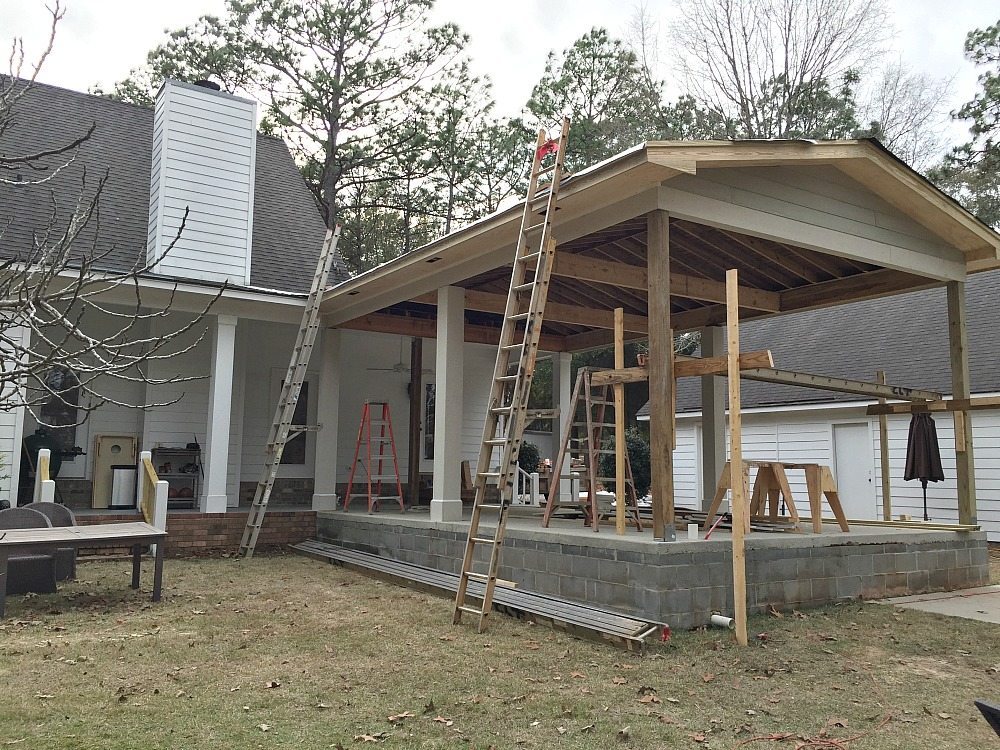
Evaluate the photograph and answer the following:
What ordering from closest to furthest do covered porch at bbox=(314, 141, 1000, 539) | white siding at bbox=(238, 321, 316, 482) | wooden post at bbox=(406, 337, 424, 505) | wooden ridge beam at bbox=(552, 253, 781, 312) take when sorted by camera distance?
1. covered porch at bbox=(314, 141, 1000, 539)
2. wooden ridge beam at bbox=(552, 253, 781, 312)
3. wooden post at bbox=(406, 337, 424, 505)
4. white siding at bbox=(238, 321, 316, 482)

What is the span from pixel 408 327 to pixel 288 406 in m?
2.47

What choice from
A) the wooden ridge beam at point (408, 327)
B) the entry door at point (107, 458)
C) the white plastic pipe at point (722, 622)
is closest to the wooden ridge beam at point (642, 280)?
the white plastic pipe at point (722, 622)

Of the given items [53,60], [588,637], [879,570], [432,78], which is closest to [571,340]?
[879,570]

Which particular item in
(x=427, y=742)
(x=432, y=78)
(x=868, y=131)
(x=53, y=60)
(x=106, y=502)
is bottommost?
(x=427, y=742)

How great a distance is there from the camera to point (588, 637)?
607cm

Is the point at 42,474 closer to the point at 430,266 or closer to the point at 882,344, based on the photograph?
the point at 430,266

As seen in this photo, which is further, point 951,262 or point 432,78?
point 432,78

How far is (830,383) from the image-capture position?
317 inches

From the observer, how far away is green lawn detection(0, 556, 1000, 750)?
404cm

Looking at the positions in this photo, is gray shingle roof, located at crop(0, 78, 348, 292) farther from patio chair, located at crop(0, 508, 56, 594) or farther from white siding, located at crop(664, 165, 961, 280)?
white siding, located at crop(664, 165, 961, 280)

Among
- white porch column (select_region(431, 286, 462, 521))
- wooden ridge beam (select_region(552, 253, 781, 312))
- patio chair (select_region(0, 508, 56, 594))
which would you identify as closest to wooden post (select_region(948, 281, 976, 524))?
wooden ridge beam (select_region(552, 253, 781, 312))

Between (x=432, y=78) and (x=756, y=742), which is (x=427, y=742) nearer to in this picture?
(x=756, y=742)

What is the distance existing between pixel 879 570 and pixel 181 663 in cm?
619

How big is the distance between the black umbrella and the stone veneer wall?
95 centimetres
